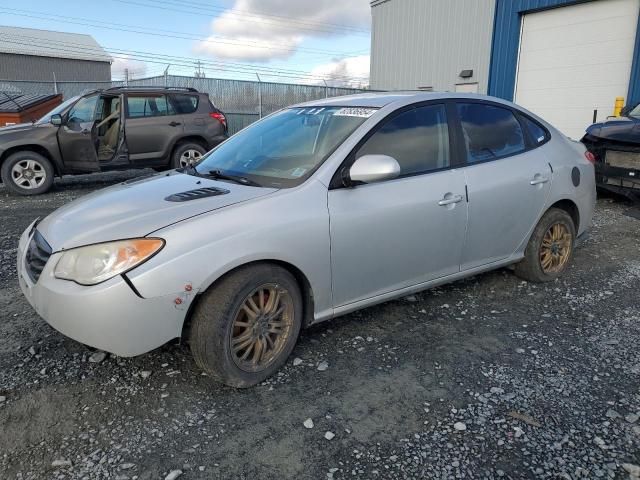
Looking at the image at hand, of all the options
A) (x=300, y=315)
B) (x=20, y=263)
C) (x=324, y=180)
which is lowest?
(x=300, y=315)

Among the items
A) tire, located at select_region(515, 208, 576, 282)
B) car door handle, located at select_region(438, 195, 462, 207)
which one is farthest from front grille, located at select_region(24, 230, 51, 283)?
tire, located at select_region(515, 208, 576, 282)

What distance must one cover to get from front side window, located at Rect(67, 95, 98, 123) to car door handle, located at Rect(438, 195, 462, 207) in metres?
7.36

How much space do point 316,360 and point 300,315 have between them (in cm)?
36

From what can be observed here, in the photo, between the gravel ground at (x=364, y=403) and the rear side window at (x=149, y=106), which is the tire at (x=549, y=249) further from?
the rear side window at (x=149, y=106)

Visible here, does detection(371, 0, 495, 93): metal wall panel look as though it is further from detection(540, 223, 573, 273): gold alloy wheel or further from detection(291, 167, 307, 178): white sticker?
detection(291, 167, 307, 178): white sticker

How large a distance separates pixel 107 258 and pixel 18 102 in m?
10.5

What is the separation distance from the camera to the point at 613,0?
11.7 metres

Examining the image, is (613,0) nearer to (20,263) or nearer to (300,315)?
(300,315)

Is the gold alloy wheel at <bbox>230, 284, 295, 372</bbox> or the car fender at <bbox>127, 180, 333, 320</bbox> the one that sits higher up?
the car fender at <bbox>127, 180, 333, 320</bbox>

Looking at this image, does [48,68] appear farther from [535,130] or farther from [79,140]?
[535,130]

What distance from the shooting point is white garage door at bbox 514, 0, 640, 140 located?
1177cm

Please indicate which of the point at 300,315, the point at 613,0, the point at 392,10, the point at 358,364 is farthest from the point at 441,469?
the point at 392,10

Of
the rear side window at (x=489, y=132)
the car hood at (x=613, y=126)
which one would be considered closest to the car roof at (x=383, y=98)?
the rear side window at (x=489, y=132)

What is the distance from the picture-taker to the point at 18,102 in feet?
35.8
